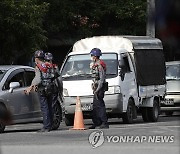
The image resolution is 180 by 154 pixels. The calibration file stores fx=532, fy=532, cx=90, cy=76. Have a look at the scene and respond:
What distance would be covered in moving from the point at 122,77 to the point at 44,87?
10.8 ft

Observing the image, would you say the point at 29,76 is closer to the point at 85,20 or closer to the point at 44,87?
the point at 44,87

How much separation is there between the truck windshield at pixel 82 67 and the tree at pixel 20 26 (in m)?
4.82

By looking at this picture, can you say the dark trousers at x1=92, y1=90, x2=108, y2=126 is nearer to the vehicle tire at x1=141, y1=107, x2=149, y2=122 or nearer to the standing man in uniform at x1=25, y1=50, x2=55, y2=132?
the standing man in uniform at x1=25, y1=50, x2=55, y2=132

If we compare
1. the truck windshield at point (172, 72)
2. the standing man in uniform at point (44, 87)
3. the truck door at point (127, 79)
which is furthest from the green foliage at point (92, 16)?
the standing man in uniform at point (44, 87)

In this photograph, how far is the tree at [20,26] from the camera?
18.7m

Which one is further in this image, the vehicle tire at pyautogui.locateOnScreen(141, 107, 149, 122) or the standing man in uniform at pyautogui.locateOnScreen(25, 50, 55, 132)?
the vehicle tire at pyautogui.locateOnScreen(141, 107, 149, 122)

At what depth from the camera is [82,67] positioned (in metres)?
14.2

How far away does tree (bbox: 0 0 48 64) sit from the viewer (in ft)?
61.4

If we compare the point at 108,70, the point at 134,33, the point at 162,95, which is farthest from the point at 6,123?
the point at 134,33

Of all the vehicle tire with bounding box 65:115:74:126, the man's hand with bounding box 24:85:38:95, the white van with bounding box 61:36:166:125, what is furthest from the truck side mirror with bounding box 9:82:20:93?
the vehicle tire with bounding box 65:115:74:126

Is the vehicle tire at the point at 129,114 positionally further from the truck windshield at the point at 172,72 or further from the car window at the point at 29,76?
the truck windshield at the point at 172,72

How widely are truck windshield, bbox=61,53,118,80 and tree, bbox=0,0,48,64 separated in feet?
15.8

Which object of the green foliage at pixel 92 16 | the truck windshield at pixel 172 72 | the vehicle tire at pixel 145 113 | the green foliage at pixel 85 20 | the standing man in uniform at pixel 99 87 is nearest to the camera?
the standing man in uniform at pixel 99 87

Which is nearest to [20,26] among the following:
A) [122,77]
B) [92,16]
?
[122,77]
